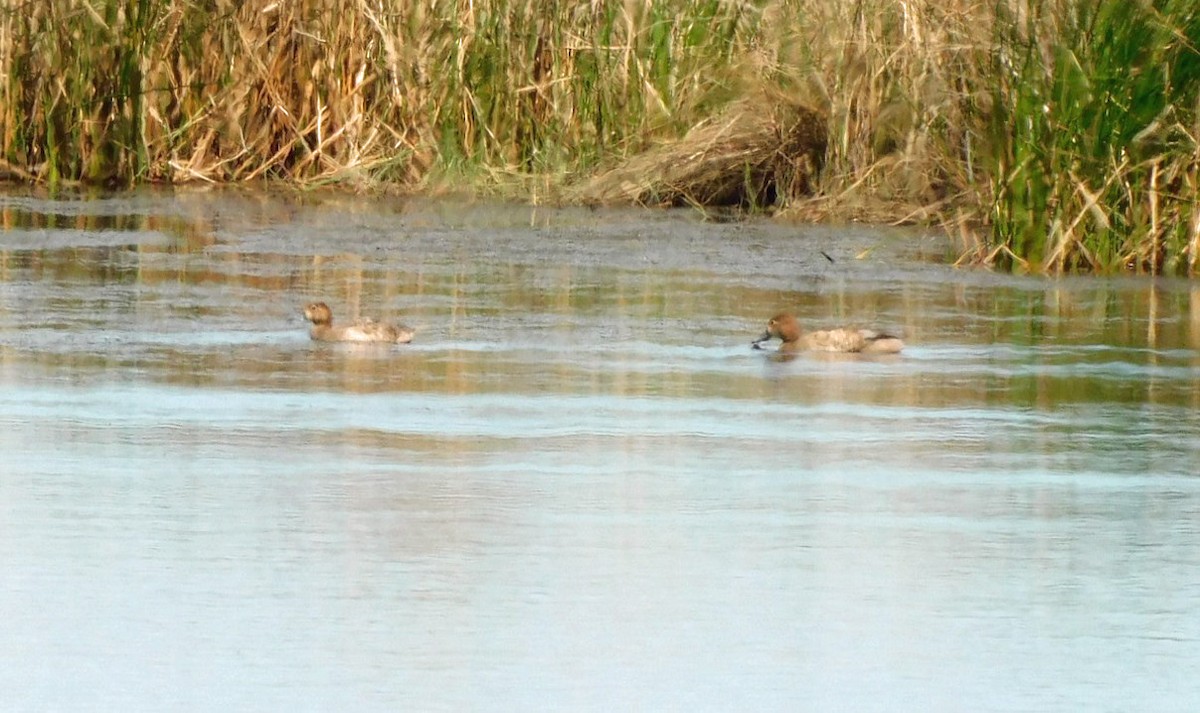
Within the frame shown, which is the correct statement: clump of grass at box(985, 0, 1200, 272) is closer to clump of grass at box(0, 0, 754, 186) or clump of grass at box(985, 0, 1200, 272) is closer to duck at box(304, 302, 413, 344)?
duck at box(304, 302, 413, 344)

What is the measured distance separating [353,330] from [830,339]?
169 centimetres

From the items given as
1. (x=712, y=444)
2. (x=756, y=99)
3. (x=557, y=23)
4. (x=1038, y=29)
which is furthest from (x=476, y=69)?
(x=712, y=444)

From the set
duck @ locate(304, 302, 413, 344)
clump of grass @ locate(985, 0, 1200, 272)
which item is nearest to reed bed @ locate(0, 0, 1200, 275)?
clump of grass @ locate(985, 0, 1200, 272)

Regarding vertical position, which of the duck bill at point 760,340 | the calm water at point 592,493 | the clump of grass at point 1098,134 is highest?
the clump of grass at point 1098,134

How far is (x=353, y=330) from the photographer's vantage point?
8.48 meters

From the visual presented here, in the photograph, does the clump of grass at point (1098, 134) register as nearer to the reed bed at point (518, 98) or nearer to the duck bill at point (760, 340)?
the reed bed at point (518, 98)

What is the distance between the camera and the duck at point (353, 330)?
850 cm

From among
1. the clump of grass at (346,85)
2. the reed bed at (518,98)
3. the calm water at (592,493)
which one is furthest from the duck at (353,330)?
the clump of grass at (346,85)

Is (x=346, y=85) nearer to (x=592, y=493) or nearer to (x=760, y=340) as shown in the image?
(x=760, y=340)

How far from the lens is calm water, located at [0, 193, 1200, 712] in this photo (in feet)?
14.6

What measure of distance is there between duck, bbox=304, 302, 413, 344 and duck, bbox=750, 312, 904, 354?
127cm

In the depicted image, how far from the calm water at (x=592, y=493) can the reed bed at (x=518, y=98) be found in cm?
199

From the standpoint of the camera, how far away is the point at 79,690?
4.27m

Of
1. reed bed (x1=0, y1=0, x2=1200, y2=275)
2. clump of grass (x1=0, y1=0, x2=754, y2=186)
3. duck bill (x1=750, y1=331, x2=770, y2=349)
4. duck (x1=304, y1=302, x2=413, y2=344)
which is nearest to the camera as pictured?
duck (x1=304, y1=302, x2=413, y2=344)
